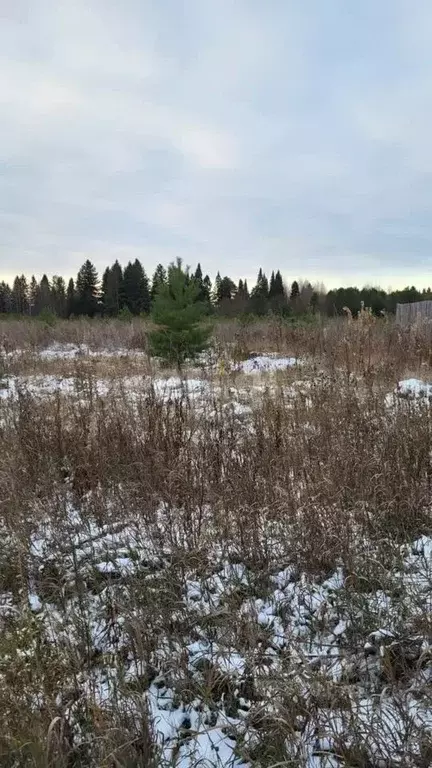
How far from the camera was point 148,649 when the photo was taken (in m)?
1.69

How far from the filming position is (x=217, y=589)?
80.4 inches

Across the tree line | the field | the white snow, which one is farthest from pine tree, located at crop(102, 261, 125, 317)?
the field

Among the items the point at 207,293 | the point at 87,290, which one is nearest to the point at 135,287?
the point at 87,290

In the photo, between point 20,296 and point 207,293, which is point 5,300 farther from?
point 207,293

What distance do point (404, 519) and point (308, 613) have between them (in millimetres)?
816

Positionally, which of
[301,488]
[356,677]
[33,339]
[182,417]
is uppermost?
[33,339]

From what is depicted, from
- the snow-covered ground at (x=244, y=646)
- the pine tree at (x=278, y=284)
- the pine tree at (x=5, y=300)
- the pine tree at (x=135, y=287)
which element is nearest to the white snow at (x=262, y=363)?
the snow-covered ground at (x=244, y=646)

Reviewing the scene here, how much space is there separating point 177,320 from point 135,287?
1618 inches

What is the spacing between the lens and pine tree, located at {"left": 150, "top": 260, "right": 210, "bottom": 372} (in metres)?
7.34

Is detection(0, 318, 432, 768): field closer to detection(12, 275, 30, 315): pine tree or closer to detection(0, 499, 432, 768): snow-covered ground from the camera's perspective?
detection(0, 499, 432, 768): snow-covered ground

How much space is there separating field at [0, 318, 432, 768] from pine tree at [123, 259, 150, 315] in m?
42.8

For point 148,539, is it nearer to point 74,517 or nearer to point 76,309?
point 74,517

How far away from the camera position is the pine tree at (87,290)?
44406 mm

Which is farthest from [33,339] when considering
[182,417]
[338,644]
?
[338,644]
